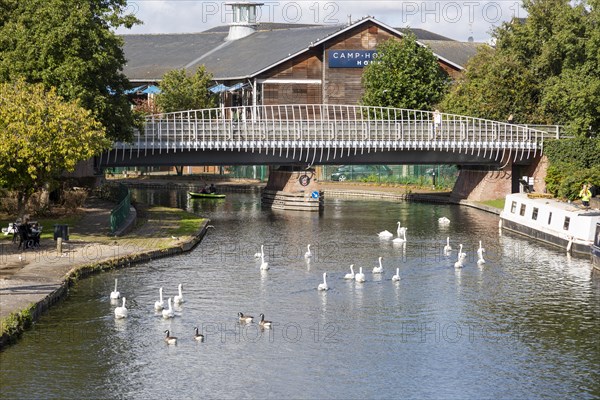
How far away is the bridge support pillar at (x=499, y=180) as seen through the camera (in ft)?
319

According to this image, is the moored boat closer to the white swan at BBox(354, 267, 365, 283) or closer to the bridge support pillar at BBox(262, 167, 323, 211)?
the bridge support pillar at BBox(262, 167, 323, 211)

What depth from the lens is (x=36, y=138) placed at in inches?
2394

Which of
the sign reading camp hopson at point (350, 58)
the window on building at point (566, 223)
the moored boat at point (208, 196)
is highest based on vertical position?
the sign reading camp hopson at point (350, 58)

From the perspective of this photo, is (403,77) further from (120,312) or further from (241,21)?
(120,312)

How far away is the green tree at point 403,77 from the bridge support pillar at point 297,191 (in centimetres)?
2192

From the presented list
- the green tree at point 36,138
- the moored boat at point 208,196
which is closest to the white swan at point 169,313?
the green tree at point 36,138

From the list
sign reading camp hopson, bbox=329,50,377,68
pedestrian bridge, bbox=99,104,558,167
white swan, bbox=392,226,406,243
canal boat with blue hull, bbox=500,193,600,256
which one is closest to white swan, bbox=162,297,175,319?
canal boat with blue hull, bbox=500,193,600,256

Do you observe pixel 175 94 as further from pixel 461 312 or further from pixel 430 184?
pixel 461 312

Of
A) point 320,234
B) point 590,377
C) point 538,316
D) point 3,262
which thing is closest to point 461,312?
point 538,316

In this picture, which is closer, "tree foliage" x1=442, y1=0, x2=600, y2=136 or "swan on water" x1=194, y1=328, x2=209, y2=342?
"swan on water" x1=194, y1=328, x2=209, y2=342

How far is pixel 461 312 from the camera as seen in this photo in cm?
4859

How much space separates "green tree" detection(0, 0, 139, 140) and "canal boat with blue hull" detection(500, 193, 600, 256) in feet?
97.4

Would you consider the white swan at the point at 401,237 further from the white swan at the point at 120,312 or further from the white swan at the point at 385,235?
the white swan at the point at 120,312

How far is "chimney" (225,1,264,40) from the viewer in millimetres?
153000
